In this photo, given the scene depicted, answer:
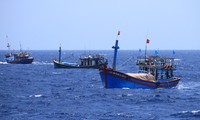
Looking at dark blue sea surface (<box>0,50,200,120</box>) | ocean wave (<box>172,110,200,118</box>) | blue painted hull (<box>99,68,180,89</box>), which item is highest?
blue painted hull (<box>99,68,180,89</box>)

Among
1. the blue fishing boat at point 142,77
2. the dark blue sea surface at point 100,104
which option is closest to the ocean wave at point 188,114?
the dark blue sea surface at point 100,104

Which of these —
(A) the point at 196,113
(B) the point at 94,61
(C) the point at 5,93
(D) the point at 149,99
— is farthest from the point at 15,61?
(A) the point at 196,113

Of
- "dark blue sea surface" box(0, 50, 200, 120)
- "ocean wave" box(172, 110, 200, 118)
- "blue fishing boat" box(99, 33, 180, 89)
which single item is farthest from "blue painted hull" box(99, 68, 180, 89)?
"ocean wave" box(172, 110, 200, 118)

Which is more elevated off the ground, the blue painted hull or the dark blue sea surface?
the blue painted hull

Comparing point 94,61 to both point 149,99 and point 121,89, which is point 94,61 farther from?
point 149,99

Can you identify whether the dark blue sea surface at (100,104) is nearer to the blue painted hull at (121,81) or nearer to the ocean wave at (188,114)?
the ocean wave at (188,114)

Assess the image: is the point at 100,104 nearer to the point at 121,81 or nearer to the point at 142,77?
the point at 121,81

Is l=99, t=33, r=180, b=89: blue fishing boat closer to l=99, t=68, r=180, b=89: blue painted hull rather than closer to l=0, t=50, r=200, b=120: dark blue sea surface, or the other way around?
l=99, t=68, r=180, b=89: blue painted hull

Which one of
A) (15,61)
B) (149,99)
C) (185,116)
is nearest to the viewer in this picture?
(185,116)

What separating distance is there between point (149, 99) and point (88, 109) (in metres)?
11.4

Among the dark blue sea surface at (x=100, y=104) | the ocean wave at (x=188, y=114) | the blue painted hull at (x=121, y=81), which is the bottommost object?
the dark blue sea surface at (x=100, y=104)

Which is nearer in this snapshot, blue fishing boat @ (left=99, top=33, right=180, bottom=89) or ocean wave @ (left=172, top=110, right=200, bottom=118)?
ocean wave @ (left=172, top=110, right=200, bottom=118)

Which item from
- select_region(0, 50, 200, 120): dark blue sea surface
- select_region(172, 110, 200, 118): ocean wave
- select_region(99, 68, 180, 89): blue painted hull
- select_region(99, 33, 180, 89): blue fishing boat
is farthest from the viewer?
select_region(99, 33, 180, 89): blue fishing boat

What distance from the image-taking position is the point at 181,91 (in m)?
68.9
